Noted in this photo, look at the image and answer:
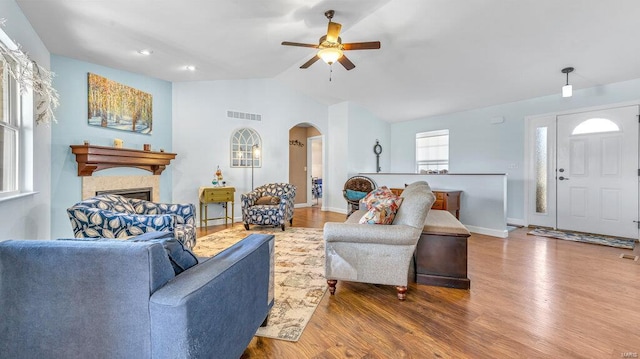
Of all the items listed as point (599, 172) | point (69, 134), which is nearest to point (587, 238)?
point (599, 172)

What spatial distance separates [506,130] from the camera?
5.30 m

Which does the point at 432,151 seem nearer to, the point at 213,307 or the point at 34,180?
the point at 213,307

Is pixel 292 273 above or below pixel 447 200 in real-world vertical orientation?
below

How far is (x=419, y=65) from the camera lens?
4465 mm

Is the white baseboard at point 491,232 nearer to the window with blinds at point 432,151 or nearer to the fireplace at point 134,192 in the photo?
the window with blinds at point 432,151

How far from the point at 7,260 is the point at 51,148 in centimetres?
316

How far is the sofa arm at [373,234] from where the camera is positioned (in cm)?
212

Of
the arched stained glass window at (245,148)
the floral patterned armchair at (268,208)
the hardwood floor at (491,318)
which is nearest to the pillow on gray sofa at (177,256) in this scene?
the hardwood floor at (491,318)

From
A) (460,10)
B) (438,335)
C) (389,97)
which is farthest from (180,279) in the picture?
(389,97)

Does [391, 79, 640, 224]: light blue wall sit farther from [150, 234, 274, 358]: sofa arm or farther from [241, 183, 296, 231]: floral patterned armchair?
[150, 234, 274, 358]: sofa arm

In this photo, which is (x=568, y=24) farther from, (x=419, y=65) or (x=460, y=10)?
(x=419, y=65)

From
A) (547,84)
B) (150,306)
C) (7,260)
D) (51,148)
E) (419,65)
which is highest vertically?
(419,65)

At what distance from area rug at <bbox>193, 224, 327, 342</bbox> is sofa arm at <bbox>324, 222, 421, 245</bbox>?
544mm

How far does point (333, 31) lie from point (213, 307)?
2765mm
